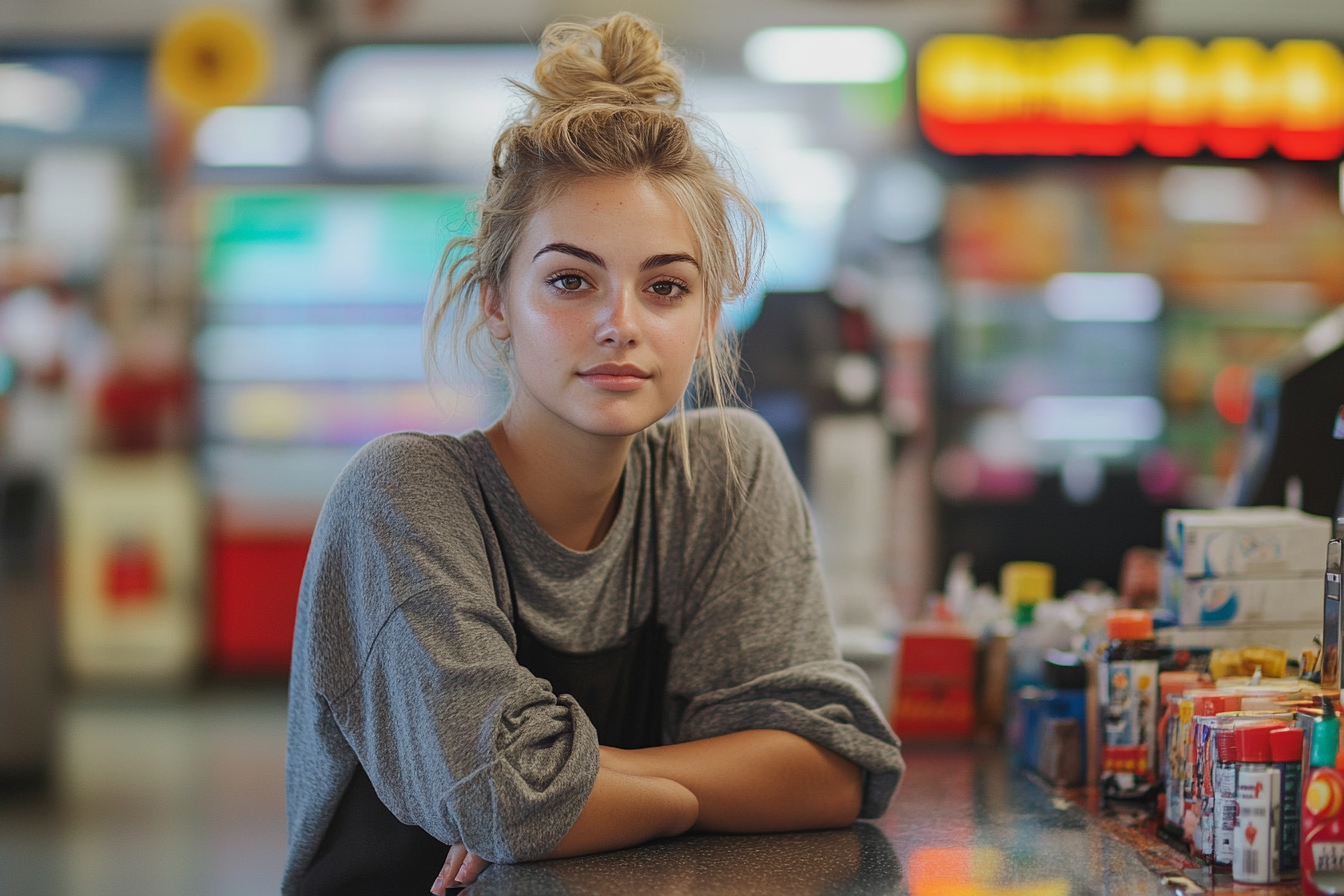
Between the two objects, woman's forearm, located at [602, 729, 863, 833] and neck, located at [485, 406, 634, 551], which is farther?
neck, located at [485, 406, 634, 551]

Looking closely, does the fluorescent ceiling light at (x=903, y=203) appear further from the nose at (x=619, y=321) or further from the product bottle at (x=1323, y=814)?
the product bottle at (x=1323, y=814)

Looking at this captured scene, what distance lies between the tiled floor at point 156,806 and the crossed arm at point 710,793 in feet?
6.26

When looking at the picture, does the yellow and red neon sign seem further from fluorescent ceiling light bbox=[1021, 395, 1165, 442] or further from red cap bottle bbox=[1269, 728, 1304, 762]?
red cap bottle bbox=[1269, 728, 1304, 762]

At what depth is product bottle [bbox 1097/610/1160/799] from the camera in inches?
52.5

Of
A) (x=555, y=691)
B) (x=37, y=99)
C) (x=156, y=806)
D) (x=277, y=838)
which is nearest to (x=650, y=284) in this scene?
(x=555, y=691)

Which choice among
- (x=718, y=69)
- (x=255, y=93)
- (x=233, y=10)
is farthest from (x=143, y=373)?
(x=718, y=69)

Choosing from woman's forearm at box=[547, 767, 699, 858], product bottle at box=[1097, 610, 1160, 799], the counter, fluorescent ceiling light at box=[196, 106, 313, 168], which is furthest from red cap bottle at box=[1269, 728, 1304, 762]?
fluorescent ceiling light at box=[196, 106, 313, 168]

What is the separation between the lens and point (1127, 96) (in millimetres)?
4992

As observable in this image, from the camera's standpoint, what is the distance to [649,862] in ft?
3.68

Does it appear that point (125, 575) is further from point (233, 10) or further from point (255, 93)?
point (233, 10)

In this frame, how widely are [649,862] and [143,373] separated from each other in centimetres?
460

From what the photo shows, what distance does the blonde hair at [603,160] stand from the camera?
1.26 meters

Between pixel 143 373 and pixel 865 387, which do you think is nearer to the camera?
pixel 865 387

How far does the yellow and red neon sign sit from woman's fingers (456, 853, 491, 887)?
4379mm
